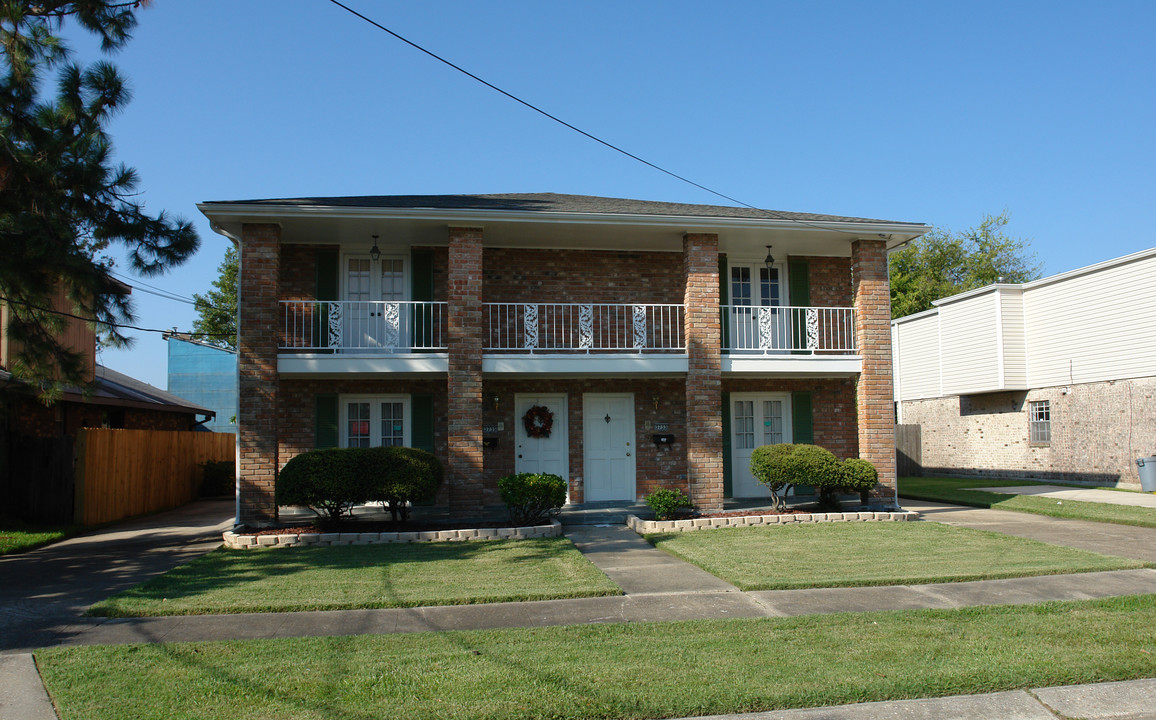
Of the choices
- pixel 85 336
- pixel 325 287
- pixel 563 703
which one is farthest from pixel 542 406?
pixel 85 336

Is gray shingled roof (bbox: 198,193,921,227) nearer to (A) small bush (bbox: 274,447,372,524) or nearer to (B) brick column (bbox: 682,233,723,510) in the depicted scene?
(B) brick column (bbox: 682,233,723,510)

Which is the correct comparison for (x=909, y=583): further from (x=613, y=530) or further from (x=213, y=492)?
(x=213, y=492)

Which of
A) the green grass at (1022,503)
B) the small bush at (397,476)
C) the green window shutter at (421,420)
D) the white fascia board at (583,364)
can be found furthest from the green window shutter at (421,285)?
the green grass at (1022,503)

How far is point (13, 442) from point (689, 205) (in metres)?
13.7

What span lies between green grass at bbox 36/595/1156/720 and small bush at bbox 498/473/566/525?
5213 millimetres

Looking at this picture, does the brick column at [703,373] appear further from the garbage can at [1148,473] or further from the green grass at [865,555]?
the garbage can at [1148,473]

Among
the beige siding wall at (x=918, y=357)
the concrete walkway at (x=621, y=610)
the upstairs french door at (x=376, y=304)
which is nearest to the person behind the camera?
the concrete walkway at (x=621, y=610)

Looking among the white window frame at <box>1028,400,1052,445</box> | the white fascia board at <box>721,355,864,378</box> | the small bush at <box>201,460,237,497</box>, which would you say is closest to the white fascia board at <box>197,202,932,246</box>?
the white fascia board at <box>721,355,864,378</box>

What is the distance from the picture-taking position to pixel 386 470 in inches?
432

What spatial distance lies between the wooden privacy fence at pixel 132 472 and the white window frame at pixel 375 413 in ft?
14.1

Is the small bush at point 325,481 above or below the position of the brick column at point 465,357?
below

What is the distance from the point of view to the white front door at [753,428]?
1488 centimetres

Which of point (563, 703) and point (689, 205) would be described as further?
point (689, 205)

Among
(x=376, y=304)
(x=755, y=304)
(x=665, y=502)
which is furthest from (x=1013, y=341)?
(x=376, y=304)
